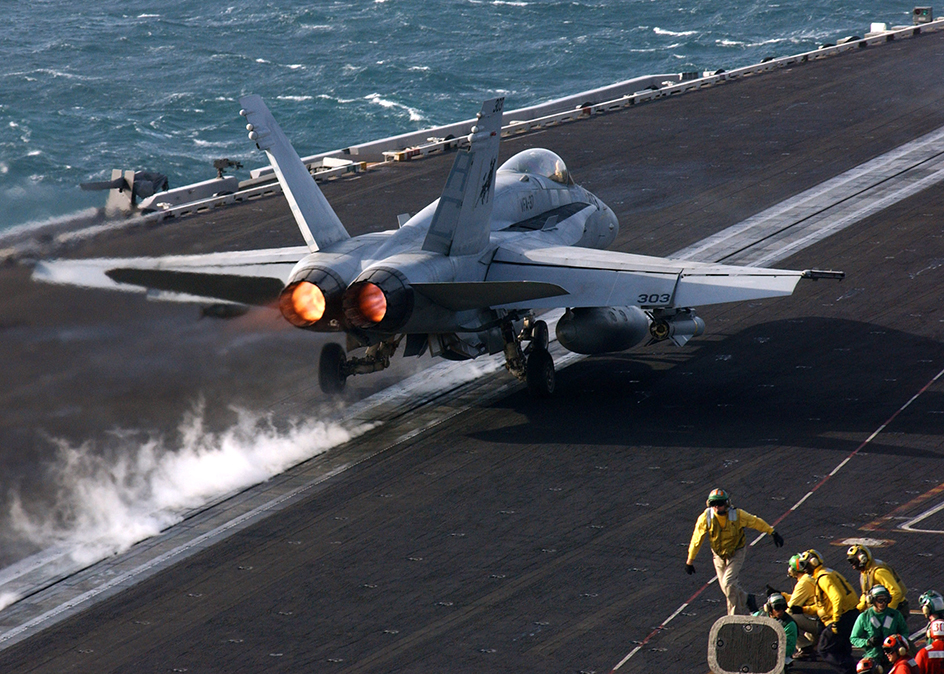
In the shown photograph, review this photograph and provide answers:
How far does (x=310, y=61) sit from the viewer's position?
100m

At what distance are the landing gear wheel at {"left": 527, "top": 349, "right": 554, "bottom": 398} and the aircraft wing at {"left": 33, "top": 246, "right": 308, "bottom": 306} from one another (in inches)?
222

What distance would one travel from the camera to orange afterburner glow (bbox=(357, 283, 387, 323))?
23766 mm

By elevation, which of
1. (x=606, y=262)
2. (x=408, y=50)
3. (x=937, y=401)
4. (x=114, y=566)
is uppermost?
(x=408, y=50)

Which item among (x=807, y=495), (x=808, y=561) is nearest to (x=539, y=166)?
(x=807, y=495)

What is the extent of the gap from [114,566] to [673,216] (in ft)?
83.9

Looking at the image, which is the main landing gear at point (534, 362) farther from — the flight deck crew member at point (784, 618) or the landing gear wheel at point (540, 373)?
the flight deck crew member at point (784, 618)

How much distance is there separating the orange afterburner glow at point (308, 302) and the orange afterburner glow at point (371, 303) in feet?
2.47

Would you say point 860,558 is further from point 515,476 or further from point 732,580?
point 515,476

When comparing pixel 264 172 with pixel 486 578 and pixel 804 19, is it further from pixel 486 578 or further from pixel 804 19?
pixel 804 19

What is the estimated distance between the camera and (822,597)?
53.8ft

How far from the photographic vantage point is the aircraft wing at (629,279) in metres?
24.7

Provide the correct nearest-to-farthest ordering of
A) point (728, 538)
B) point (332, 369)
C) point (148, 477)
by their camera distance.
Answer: point (728, 538) < point (148, 477) < point (332, 369)

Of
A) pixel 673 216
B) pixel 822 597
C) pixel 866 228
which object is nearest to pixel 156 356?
pixel 822 597

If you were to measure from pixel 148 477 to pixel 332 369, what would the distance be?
466 centimetres
